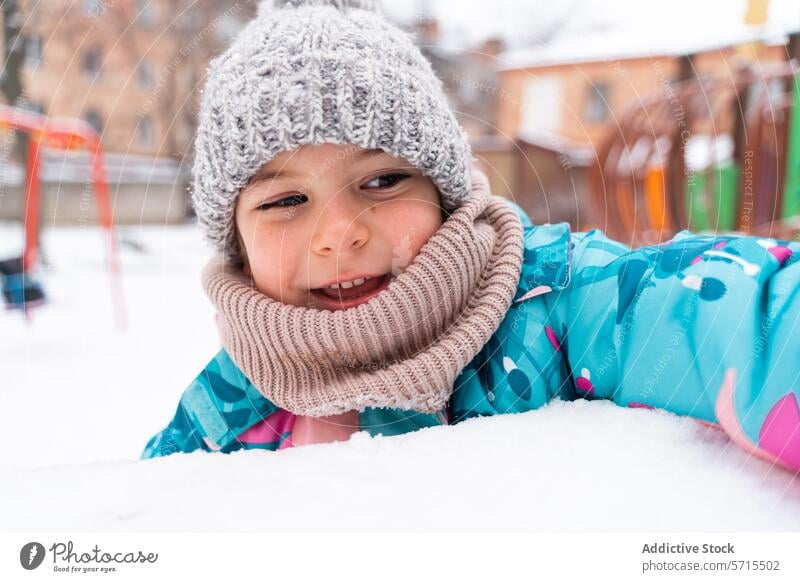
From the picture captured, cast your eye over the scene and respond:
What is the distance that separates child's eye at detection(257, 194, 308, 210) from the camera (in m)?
0.42

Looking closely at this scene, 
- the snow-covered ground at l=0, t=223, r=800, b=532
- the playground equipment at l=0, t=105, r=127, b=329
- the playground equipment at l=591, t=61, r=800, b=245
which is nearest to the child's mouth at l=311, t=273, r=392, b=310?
the snow-covered ground at l=0, t=223, r=800, b=532

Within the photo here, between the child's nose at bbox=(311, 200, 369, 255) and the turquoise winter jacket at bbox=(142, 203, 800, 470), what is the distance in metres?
0.12

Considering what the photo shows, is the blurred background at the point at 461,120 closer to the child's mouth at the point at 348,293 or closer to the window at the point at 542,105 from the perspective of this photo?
the window at the point at 542,105

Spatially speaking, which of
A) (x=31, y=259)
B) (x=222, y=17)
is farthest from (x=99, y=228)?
(x=222, y=17)

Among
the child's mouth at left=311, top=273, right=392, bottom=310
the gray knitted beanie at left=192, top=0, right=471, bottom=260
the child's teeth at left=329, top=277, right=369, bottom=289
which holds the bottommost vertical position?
the child's mouth at left=311, top=273, right=392, bottom=310

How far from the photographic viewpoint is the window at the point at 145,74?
0.61m

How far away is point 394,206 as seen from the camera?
431mm

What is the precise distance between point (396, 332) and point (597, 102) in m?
0.56

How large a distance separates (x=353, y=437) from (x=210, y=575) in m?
0.11

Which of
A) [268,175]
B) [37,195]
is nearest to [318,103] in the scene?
[268,175]

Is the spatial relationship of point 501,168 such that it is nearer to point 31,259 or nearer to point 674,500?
point 674,500

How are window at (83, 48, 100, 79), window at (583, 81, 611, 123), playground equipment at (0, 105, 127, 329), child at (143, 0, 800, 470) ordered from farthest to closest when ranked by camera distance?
playground equipment at (0, 105, 127, 329), window at (583, 81, 611, 123), window at (83, 48, 100, 79), child at (143, 0, 800, 470)

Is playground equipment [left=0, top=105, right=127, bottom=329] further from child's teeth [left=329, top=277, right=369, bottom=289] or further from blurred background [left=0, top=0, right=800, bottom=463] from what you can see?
child's teeth [left=329, top=277, right=369, bottom=289]

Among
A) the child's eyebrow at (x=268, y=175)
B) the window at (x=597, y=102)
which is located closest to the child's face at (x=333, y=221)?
the child's eyebrow at (x=268, y=175)
